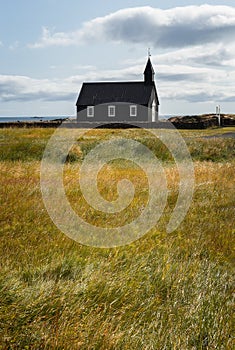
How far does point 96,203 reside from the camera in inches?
373

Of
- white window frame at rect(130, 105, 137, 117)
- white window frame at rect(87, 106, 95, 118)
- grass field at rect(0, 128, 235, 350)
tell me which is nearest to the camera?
grass field at rect(0, 128, 235, 350)

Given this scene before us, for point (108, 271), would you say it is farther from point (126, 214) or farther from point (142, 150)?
point (142, 150)

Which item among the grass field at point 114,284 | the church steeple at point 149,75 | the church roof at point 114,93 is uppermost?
the church steeple at point 149,75

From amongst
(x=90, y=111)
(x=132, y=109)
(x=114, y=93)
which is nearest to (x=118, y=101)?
(x=114, y=93)

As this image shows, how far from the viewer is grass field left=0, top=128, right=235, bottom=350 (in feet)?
13.4

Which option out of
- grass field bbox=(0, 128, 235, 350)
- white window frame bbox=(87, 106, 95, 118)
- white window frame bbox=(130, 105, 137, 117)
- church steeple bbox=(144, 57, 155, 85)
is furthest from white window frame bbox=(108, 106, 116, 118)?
grass field bbox=(0, 128, 235, 350)

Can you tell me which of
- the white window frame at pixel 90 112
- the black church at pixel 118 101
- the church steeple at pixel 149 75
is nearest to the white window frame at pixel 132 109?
the black church at pixel 118 101

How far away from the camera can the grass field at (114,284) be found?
409 centimetres

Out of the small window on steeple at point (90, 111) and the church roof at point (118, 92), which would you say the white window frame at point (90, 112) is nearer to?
the small window on steeple at point (90, 111)

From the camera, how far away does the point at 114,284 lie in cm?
509

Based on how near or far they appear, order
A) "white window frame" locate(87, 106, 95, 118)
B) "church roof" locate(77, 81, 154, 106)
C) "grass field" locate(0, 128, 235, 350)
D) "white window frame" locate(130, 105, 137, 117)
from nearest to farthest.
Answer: "grass field" locate(0, 128, 235, 350)
"church roof" locate(77, 81, 154, 106)
"white window frame" locate(130, 105, 137, 117)
"white window frame" locate(87, 106, 95, 118)

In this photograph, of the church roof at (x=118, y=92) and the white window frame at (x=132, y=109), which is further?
the white window frame at (x=132, y=109)

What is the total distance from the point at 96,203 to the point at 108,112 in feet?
152

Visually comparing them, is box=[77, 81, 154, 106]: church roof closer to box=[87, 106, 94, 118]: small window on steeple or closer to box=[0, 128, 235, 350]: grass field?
box=[87, 106, 94, 118]: small window on steeple
